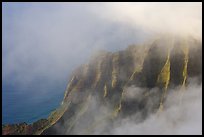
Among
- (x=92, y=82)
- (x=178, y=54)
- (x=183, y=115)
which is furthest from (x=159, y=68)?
(x=92, y=82)

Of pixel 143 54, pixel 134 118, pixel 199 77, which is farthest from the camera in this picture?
pixel 143 54

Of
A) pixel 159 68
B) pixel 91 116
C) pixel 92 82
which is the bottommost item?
pixel 91 116

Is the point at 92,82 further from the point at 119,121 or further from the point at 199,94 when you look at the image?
the point at 199,94

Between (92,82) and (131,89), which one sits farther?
(92,82)

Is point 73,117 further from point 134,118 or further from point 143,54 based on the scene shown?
Answer: point 143,54

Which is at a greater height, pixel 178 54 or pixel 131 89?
pixel 178 54

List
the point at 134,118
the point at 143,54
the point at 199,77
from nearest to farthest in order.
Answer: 1. the point at 199,77
2. the point at 134,118
3. the point at 143,54
